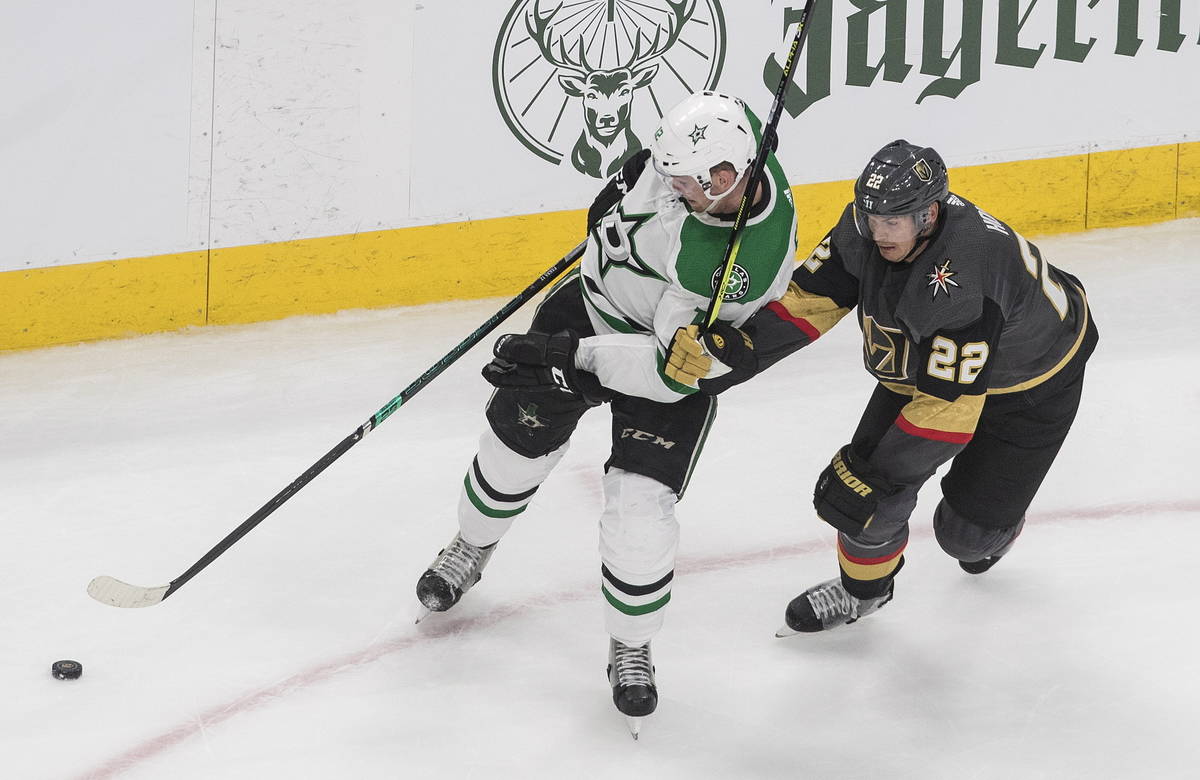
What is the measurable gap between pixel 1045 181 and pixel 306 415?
2772 mm

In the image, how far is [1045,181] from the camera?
5551mm

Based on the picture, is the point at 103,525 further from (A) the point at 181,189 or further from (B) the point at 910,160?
(B) the point at 910,160

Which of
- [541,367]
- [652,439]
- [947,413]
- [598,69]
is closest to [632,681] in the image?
[652,439]

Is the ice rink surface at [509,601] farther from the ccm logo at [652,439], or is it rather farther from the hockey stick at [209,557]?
the ccm logo at [652,439]

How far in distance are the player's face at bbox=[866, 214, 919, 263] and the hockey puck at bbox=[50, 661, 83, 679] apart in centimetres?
168

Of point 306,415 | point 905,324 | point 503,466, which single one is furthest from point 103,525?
point 905,324

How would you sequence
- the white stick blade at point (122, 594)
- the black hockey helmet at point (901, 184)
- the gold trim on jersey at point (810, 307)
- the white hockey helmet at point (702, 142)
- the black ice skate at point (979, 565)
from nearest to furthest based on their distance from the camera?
the black hockey helmet at point (901, 184) < the white hockey helmet at point (702, 142) < the gold trim on jersey at point (810, 307) < the white stick blade at point (122, 594) < the black ice skate at point (979, 565)

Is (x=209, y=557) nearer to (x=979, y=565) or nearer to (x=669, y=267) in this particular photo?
(x=669, y=267)

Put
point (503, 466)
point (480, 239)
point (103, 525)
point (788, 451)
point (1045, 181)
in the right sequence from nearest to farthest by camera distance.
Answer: point (503, 466)
point (103, 525)
point (788, 451)
point (480, 239)
point (1045, 181)

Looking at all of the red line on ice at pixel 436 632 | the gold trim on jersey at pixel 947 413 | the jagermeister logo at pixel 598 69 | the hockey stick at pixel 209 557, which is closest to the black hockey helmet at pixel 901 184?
the gold trim on jersey at pixel 947 413

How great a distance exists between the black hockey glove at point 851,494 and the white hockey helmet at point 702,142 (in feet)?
1.82

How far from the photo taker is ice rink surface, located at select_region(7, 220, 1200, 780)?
288cm

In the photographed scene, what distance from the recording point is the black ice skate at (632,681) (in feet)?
9.46

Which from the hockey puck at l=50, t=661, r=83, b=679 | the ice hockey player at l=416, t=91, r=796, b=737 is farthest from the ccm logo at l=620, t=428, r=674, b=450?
the hockey puck at l=50, t=661, r=83, b=679
